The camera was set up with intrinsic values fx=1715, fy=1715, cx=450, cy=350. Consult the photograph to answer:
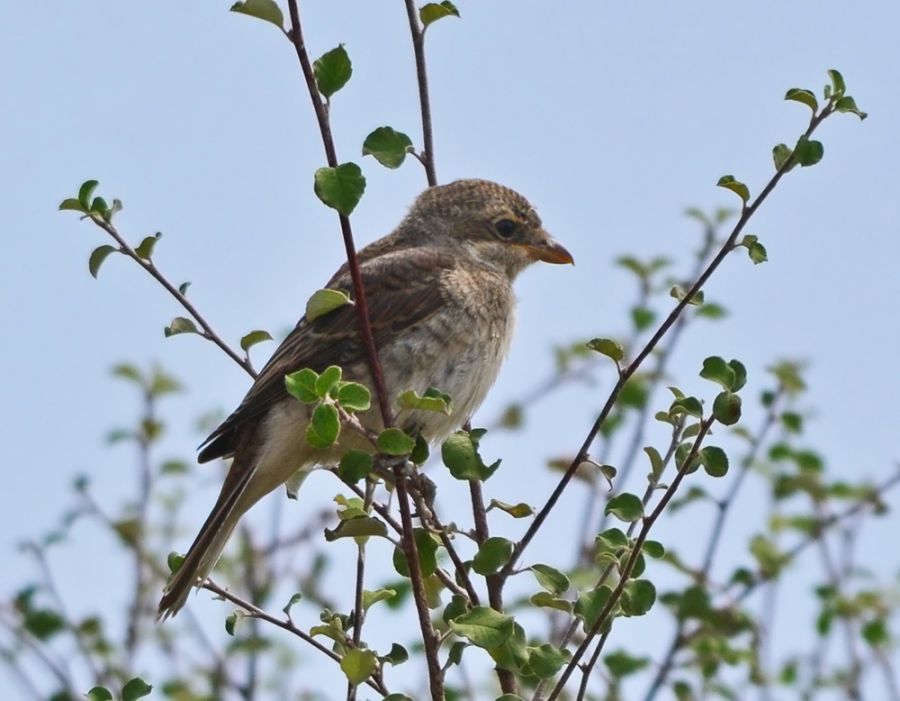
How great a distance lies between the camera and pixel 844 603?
628 cm

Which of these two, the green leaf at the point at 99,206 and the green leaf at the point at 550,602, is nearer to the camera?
the green leaf at the point at 550,602

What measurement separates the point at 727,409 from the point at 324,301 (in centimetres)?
92

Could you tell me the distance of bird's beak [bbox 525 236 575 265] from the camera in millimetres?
6434

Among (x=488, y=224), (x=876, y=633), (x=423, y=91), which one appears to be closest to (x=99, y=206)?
(x=423, y=91)

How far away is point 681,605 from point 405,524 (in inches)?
101

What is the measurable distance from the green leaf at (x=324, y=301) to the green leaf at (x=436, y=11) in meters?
0.77

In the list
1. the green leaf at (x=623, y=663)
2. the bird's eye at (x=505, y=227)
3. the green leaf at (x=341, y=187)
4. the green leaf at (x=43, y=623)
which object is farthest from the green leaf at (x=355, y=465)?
the green leaf at (x=43, y=623)

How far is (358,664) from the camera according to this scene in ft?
12.6

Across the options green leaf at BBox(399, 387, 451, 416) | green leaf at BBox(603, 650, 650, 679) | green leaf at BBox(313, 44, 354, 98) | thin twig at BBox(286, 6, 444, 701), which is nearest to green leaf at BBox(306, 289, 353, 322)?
thin twig at BBox(286, 6, 444, 701)

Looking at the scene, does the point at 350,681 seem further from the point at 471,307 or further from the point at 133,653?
the point at 133,653

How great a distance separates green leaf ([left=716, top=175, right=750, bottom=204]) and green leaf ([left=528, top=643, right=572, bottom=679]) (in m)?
1.10

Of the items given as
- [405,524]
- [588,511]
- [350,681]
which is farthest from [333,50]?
[588,511]

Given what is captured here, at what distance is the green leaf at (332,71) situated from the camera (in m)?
3.52

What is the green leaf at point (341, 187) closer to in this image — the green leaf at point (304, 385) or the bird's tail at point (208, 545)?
the green leaf at point (304, 385)
